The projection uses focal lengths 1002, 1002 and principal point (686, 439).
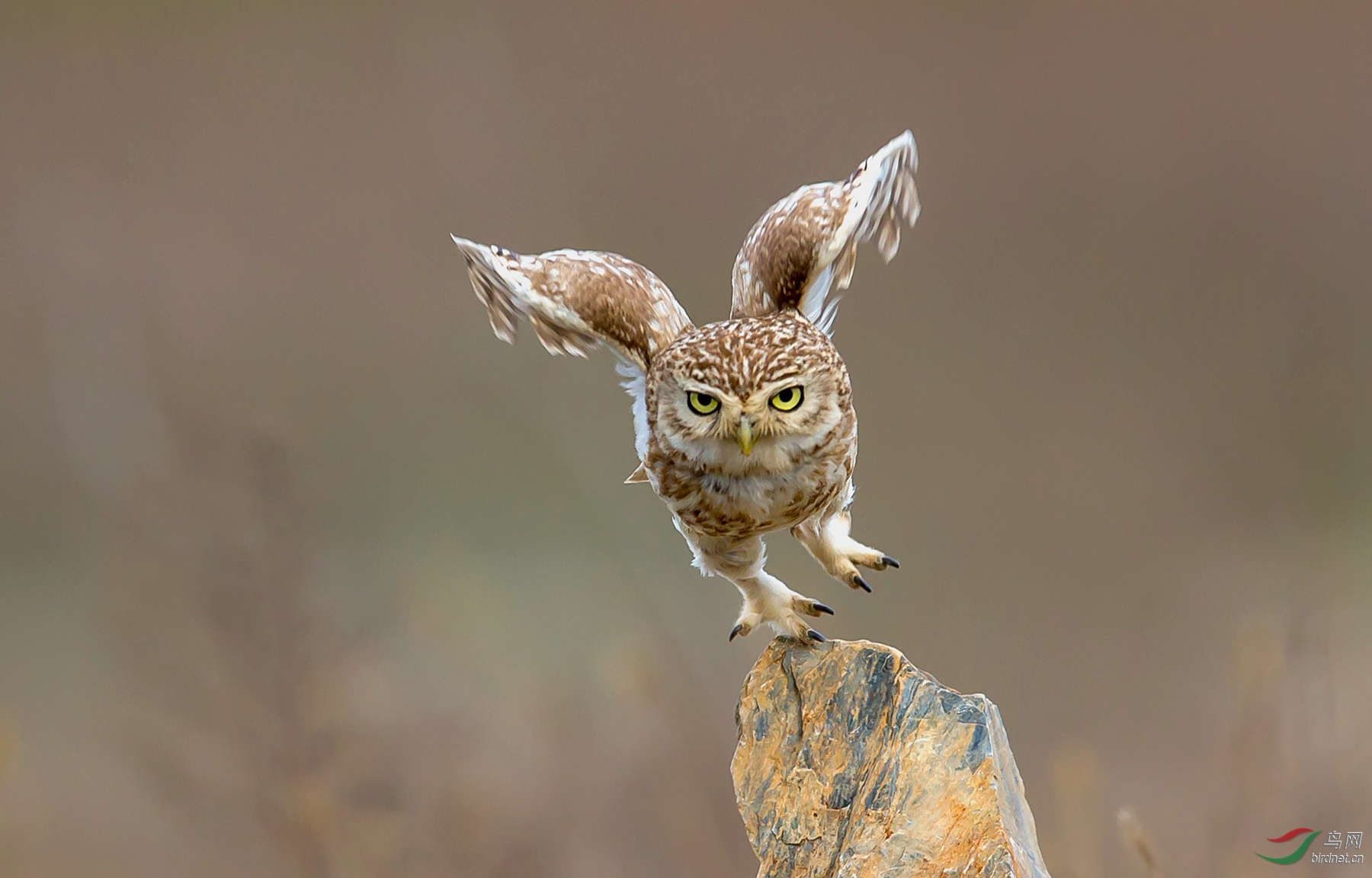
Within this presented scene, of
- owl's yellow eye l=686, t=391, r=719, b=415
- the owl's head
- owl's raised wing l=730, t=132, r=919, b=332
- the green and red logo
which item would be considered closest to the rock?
the owl's head

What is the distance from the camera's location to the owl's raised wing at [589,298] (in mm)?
1937

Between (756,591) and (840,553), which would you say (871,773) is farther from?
(840,553)

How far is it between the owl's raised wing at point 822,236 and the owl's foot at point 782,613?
57cm

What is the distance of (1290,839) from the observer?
8.66ft

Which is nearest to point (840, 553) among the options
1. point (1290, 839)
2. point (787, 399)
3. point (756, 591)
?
point (756, 591)

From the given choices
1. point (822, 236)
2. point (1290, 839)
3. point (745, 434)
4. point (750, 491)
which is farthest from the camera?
point (1290, 839)

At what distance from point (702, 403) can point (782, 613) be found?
0.58m

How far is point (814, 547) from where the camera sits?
2.19m

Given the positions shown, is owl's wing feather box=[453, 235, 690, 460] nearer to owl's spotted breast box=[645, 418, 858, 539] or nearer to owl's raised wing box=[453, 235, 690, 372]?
owl's raised wing box=[453, 235, 690, 372]

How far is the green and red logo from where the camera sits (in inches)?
104

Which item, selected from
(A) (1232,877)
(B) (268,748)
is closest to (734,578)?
(B) (268,748)

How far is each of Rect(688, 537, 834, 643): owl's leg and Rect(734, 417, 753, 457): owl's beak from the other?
14.5 inches

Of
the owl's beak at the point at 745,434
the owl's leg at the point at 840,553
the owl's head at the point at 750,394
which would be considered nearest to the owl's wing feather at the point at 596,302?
the owl's head at the point at 750,394

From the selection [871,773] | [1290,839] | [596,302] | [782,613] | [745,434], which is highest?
[596,302]
